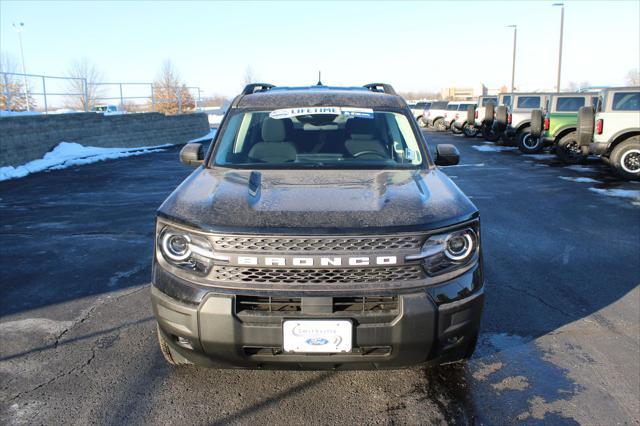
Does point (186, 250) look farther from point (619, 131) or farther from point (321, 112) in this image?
point (619, 131)

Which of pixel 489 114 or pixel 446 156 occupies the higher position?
pixel 489 114

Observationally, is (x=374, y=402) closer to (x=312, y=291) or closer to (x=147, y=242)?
(x=312, y=291)

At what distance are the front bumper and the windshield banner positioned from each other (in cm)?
187

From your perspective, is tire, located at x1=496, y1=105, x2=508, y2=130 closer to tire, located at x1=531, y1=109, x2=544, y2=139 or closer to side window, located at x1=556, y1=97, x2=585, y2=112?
tire, located at x1=531, y1=109, x2=544, y2=139

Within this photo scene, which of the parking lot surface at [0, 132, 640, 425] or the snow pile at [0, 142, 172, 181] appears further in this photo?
the snow pile at [0, 142, 172, 181]

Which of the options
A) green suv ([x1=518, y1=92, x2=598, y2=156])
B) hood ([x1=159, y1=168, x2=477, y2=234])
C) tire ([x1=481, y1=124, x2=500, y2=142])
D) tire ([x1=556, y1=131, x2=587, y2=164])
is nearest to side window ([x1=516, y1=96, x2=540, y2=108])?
tire ([x1=481, y1=124, x2=500, y2=142])

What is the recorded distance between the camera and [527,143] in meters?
18.1

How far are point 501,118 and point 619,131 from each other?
8040 mm

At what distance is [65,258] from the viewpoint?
18.7ft

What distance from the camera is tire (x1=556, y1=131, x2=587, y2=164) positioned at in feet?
48.4

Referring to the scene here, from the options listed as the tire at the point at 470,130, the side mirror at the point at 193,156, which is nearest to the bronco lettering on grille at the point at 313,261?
the side mirror at the point at 193,156

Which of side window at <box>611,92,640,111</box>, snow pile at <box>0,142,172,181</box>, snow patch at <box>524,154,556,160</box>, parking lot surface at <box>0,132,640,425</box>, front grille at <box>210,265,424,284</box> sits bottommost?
parking lot surface at <box>0,132,640,425</box>

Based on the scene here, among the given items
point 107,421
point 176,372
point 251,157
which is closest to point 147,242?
point 251,157

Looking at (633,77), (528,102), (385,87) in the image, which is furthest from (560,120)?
(633,77)
